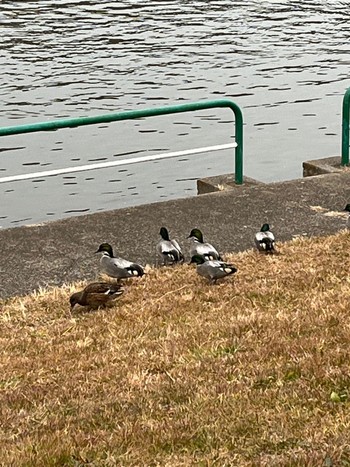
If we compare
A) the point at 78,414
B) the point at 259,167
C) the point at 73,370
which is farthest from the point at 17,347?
the point at 259,167

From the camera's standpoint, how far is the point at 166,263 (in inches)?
341

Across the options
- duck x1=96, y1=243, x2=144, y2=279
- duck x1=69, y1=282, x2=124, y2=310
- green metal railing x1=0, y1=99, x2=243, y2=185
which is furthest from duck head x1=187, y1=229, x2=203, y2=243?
green metal railing x1=0, y1=99, x2=243, y2=185

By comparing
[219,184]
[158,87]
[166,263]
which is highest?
[166,263]

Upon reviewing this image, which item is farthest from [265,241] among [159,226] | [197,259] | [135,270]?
[159,226]

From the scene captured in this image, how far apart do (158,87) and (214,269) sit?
14.8 metres

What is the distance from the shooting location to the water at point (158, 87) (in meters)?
17.4

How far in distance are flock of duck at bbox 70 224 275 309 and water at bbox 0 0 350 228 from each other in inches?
281

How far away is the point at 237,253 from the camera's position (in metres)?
8.85

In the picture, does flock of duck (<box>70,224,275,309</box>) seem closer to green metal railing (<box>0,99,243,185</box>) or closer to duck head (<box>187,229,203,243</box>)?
duck head (<box>187,229,203,243</box>)

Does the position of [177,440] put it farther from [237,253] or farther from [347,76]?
[347,76]

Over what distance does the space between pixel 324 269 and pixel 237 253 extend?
903 millimetres

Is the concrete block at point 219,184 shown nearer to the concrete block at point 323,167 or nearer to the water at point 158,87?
the concrete block at point 323,167

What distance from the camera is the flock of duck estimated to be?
25.0ft

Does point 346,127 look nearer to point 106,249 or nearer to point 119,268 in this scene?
point 106,249
